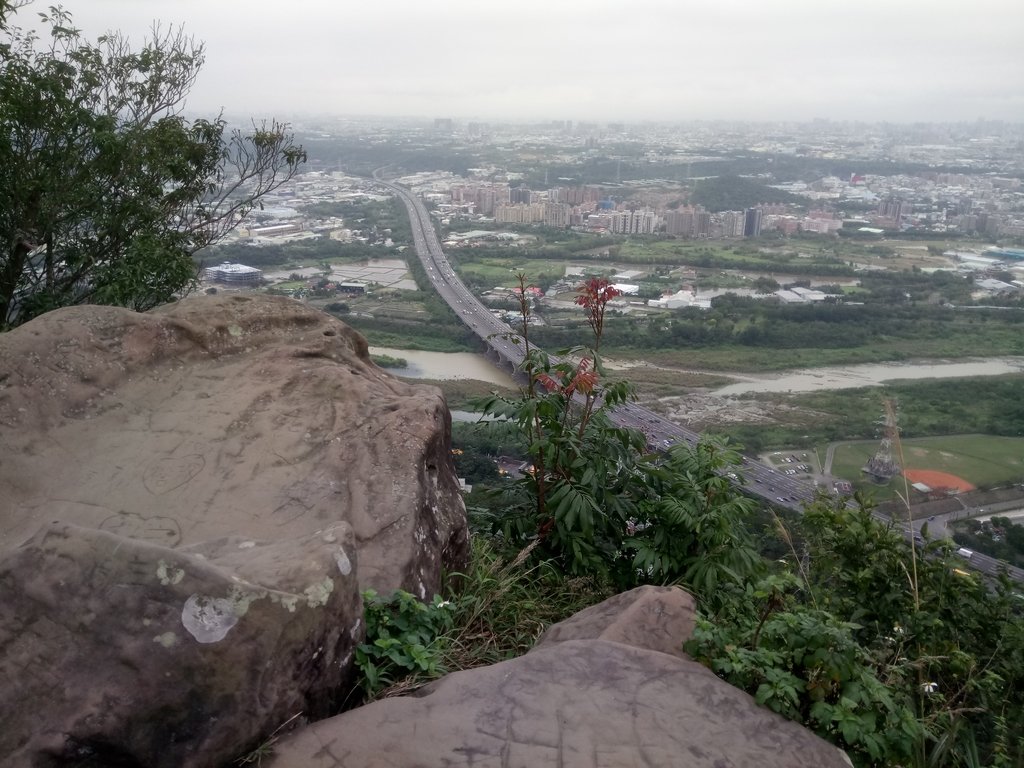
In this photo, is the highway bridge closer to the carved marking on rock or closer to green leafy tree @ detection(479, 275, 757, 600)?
green leafy tree @ detection(479, 275, 757, 600)

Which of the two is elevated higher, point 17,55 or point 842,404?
point 17,55

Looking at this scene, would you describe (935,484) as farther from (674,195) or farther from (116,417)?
(674,195)

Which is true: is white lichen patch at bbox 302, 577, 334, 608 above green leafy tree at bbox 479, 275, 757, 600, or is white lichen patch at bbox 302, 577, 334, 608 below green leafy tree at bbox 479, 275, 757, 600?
above

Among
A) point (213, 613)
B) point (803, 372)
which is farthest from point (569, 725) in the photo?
point (803, 372)

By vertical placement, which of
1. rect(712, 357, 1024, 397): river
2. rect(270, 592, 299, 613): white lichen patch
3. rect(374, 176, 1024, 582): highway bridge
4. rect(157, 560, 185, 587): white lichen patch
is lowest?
rect(712, 357, 1024, 397): river

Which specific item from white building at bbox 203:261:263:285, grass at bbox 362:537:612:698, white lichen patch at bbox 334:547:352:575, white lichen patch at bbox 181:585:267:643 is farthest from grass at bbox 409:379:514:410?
white lichen patch at bbox 181:585:267:643

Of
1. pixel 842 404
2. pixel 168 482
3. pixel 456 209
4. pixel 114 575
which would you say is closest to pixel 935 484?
pixel 842 404

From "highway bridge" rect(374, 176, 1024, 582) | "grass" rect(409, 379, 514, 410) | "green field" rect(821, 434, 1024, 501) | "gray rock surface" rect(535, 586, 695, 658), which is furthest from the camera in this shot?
"green field" rect(821, 434, 1024, 501)
